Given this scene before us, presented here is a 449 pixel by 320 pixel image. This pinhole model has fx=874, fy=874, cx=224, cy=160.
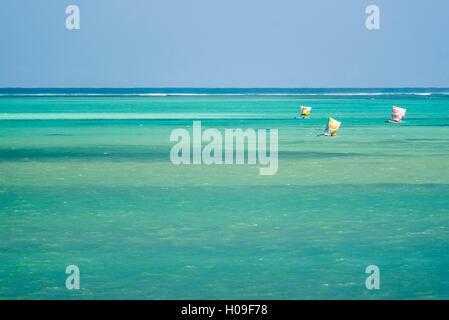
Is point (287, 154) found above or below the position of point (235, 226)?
above

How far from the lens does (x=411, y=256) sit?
27.3ft

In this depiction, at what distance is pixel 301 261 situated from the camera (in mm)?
8070

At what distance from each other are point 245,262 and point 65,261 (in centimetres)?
168

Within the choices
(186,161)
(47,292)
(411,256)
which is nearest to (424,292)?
(411,256)

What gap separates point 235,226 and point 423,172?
6.87 meters

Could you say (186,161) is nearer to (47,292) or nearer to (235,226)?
(235,226)

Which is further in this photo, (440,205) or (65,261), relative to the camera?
(440,205)

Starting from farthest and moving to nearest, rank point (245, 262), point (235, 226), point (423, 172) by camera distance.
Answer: point (423, 172) → point (235, 226) → point (245, 262)

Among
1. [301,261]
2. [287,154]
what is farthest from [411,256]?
[287,154]

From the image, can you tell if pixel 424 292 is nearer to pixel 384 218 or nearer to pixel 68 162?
pixel 384 218
